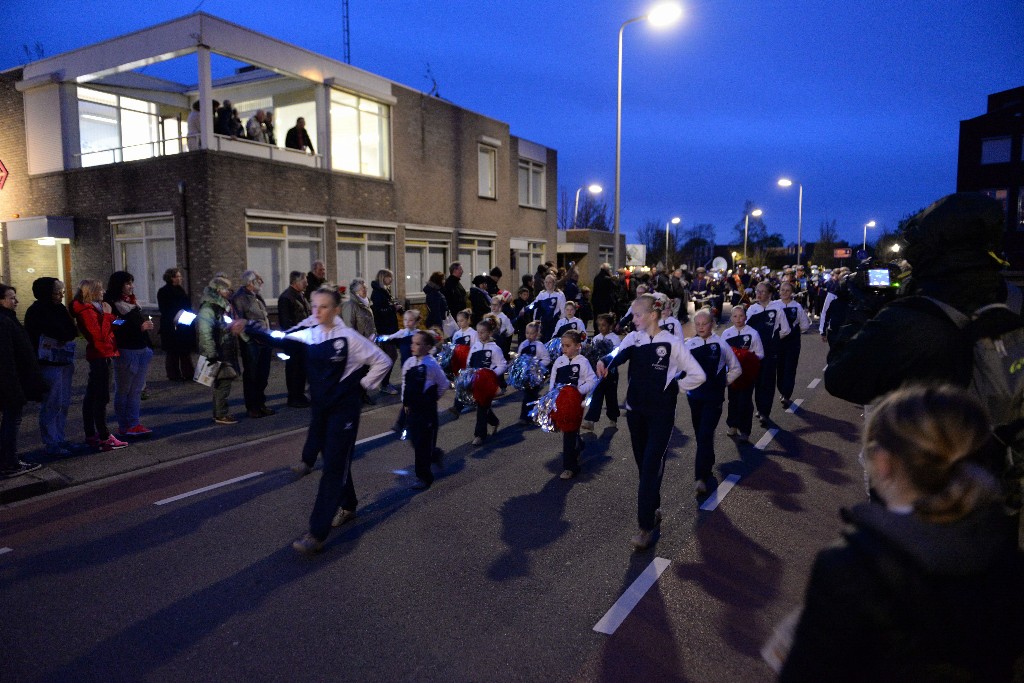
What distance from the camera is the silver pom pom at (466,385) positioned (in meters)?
8.72

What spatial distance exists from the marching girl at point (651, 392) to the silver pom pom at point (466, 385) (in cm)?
304

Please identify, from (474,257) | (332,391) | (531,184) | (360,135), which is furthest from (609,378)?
(531,184)

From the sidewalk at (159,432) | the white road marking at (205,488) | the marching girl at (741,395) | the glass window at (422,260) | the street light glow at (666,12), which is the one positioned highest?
the street light glow at (666,12)

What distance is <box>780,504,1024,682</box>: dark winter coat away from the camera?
59.9 inches

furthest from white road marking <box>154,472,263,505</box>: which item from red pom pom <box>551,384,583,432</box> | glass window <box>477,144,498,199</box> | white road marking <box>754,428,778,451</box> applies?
glass window <box>477,144,498,199</box>

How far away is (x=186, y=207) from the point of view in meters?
15.9

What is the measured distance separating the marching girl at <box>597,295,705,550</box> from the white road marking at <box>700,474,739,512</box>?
2.68 feet

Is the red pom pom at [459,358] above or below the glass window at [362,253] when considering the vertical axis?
below

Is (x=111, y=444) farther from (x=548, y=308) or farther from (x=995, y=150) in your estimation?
(x=995, y=150)

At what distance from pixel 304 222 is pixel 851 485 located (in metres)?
14.9

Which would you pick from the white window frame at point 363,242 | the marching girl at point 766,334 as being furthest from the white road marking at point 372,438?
the white window frame at point 363,242

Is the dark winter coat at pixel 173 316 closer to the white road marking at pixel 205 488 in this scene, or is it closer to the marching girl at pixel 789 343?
the white road marking at pixel 205 488

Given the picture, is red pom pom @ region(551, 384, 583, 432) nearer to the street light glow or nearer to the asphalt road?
the asphalt road

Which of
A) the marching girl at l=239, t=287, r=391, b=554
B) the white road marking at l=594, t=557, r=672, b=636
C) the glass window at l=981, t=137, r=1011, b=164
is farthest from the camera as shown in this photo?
the glass window at l=981, t=137, r=1011, b=164
